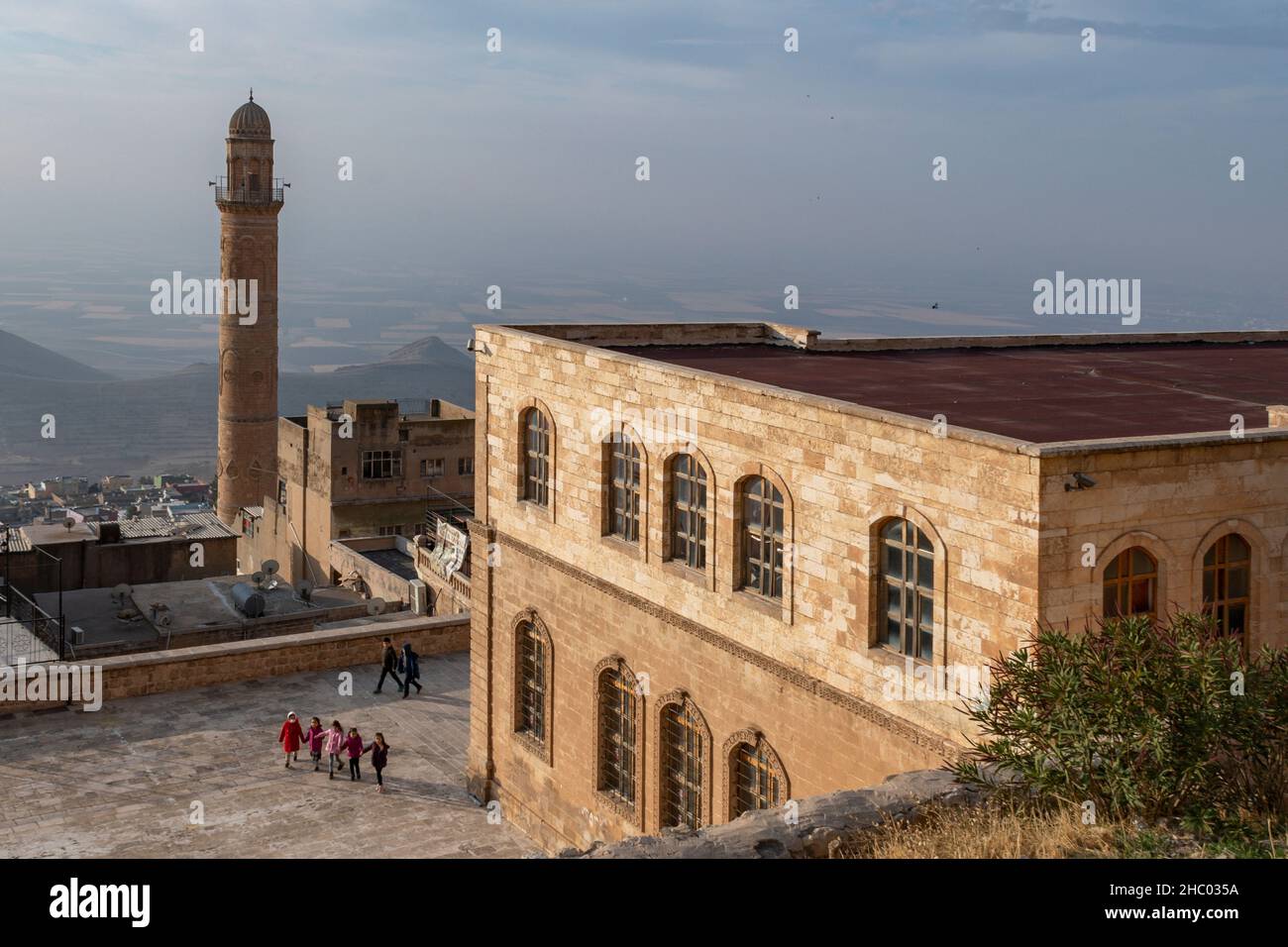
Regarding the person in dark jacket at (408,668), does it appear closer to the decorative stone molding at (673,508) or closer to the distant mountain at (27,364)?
the decorative stone molding at (673,508)

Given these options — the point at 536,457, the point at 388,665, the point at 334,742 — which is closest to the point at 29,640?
the point at 388,665

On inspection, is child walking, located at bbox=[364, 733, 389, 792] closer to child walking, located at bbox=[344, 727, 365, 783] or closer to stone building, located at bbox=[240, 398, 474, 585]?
child walking, located at bbox=[344, 727, 365, 783]

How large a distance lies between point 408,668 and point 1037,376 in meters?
14.0

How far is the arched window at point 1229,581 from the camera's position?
551 inches

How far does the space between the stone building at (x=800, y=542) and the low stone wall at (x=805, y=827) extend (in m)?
2.33

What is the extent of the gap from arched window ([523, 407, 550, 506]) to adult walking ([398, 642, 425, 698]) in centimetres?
678

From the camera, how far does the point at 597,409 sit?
65.9 ft

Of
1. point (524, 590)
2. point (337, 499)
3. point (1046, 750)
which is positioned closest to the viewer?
point (1046, 750)

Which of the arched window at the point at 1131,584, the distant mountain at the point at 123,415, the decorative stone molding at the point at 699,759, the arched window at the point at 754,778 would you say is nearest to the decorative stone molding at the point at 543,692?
the decorative stone molding at the point at 699,759

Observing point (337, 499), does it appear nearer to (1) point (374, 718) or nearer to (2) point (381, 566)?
(2) point (381, 566)

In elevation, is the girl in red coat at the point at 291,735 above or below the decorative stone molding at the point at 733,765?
below

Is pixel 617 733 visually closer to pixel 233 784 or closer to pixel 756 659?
pixel 756 659
